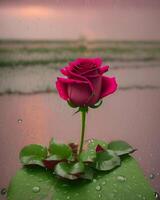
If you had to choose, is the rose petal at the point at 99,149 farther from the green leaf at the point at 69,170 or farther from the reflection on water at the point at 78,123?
the reflection on water at the point at 78,123

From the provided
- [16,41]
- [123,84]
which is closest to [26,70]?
[16,41]

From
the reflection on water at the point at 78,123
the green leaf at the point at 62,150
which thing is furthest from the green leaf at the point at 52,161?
the reflection on water at the point at 78,123

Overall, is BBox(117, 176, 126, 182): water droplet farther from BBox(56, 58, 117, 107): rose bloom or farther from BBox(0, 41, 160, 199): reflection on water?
BBox(0, 41, 160, 199): reflection on water

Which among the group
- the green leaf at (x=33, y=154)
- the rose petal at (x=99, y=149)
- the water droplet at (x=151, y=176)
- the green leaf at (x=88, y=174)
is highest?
the rose petal at (x=99, y=149)

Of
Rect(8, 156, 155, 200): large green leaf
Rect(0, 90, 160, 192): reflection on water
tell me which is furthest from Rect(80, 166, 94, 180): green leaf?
Rect(0, 90, 160, 192): reflection on water

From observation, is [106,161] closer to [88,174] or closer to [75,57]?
[88,174]

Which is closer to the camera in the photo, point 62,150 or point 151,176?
point 62,150

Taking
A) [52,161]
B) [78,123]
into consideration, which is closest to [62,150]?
[52,161]
